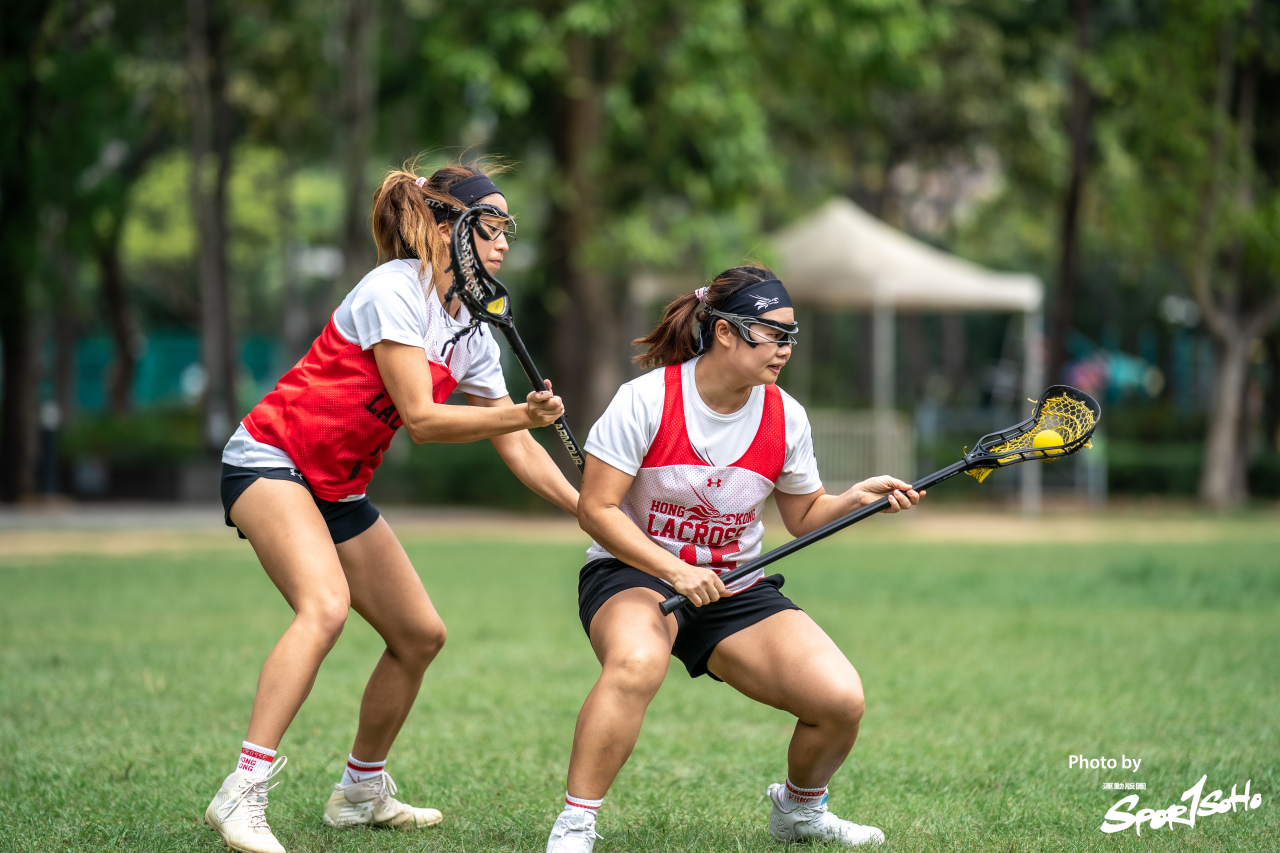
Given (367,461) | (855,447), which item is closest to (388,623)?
(367,461)

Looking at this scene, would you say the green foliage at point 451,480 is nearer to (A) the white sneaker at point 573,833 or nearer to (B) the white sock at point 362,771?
(B) the white sock at point 362,771

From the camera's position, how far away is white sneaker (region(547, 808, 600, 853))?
3.87m

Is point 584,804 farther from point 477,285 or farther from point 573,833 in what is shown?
point 477,285

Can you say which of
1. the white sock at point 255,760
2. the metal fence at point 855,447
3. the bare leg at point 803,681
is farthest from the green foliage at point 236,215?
the bare leg at point 803,681

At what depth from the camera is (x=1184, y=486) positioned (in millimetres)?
23688

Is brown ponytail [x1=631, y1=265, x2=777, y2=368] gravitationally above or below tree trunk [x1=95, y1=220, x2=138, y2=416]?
above

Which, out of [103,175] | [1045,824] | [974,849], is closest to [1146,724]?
[1045,824]

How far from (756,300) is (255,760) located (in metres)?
1.94

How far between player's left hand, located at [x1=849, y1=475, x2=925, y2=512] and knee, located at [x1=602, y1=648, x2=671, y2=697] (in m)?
0.88

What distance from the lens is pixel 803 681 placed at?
405cm

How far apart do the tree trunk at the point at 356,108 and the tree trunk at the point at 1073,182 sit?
10.5 m

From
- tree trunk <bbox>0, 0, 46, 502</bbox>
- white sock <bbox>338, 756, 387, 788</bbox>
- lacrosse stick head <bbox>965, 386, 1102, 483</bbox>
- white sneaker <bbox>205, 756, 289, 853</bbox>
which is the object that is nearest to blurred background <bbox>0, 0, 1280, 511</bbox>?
tree trunk <bbox>0, 0, 46, 502</bbox>

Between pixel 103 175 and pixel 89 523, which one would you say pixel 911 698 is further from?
pixel 103 175

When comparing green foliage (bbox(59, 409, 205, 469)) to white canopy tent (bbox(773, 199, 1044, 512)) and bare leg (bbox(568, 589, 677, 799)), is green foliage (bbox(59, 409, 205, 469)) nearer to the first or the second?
white canopy tent (bbox(773, 199, 1044, 512))
